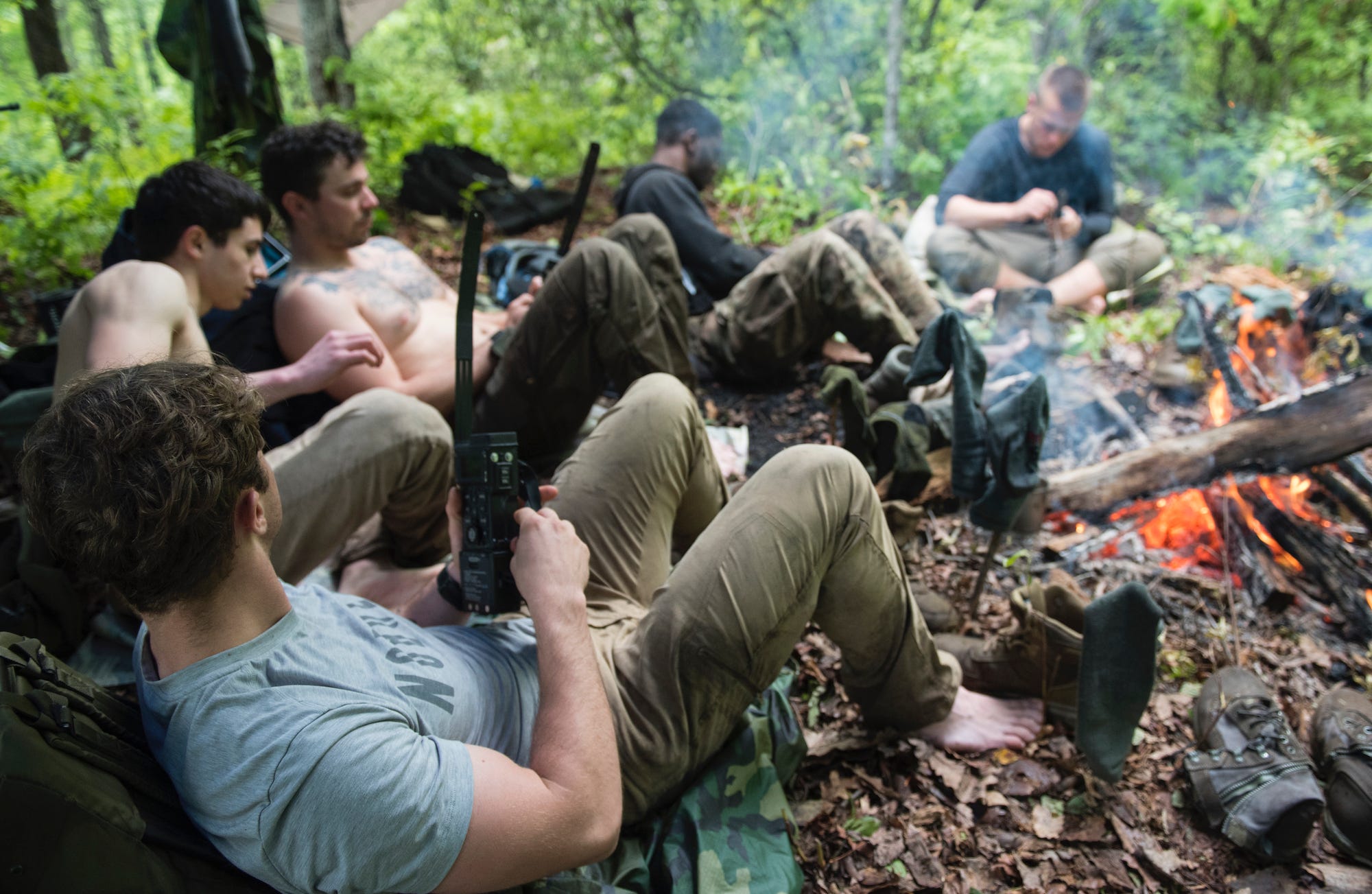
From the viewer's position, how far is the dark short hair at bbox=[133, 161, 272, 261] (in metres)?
2.55

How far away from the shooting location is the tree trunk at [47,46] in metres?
6.28

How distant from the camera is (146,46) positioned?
18.3 metres

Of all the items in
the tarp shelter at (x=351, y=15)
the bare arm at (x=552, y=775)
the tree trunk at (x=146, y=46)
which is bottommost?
the bare arm at (x=552, y=775)

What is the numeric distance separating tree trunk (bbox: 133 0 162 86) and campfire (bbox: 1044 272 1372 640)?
792 inches

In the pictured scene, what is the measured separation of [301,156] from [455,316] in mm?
867

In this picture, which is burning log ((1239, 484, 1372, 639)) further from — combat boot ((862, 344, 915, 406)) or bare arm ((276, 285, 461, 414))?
bare arm ((276, 285, 461, 414))

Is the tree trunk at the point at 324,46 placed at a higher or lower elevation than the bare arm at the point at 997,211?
higher

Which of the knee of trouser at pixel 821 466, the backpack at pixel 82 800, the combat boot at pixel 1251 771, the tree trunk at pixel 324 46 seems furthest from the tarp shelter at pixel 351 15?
the combat boot at pixel 1251 771

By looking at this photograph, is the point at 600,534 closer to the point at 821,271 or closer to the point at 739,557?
the point at 739,557

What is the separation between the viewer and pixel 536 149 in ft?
26.0

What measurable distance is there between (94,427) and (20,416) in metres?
2.00

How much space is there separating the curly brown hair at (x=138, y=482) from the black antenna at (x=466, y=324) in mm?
585

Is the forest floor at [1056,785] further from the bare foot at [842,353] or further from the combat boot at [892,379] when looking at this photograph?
the bare foot at [842,353]

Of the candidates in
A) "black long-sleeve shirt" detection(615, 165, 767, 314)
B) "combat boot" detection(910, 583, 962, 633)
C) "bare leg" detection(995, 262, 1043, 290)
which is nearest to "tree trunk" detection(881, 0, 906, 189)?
"bare leg" detection(995, 262, 1043, 290)
